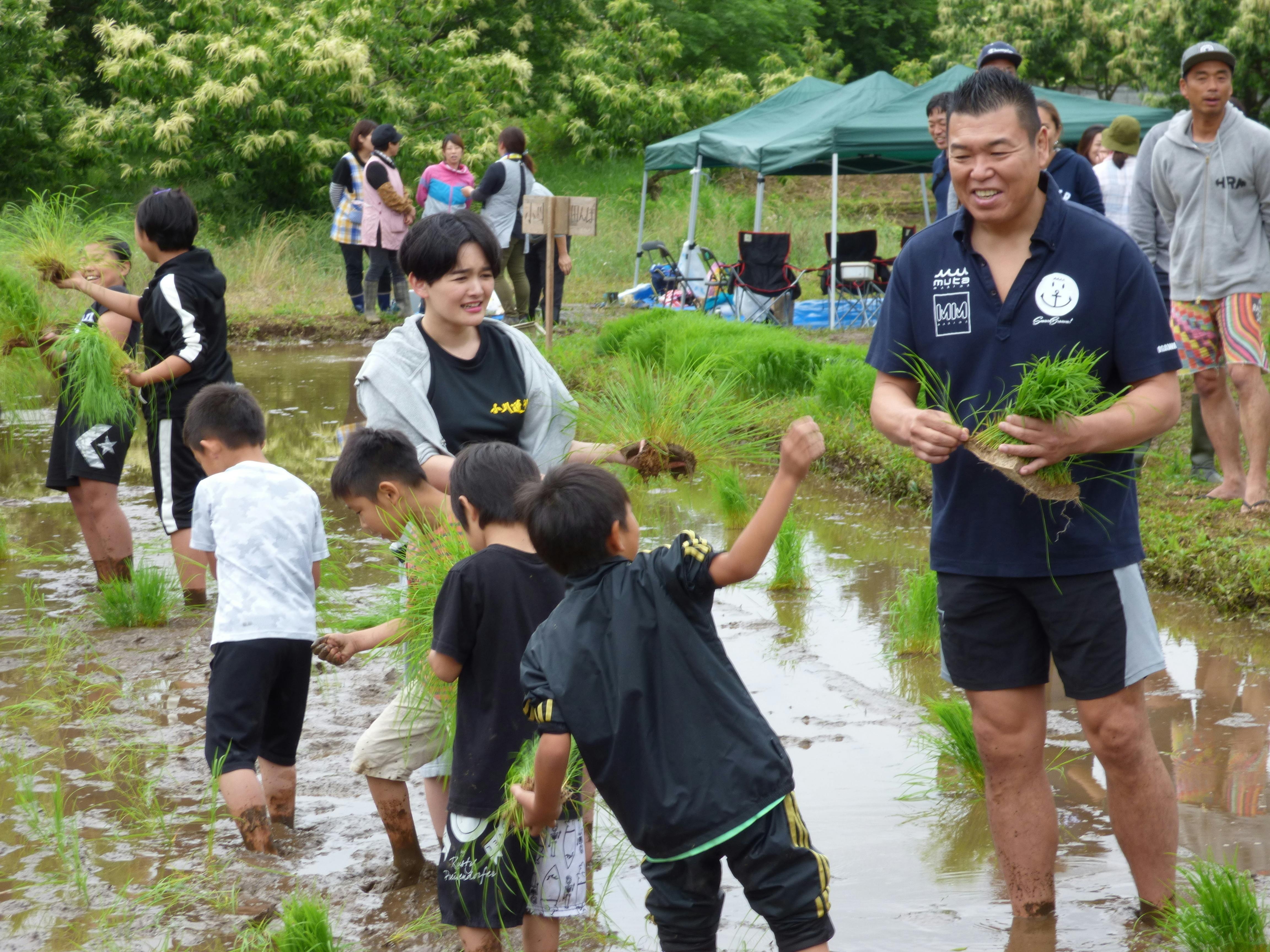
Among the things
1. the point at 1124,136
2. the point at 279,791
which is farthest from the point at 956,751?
the point at 1124,136

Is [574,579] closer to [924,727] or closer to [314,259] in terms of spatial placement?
[924,727]

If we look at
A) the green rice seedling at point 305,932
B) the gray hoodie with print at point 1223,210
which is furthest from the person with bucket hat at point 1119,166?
the green rice seedling at point 305,932

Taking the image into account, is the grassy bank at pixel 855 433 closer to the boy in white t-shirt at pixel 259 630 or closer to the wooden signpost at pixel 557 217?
the wooden signpost at pixel 557 217

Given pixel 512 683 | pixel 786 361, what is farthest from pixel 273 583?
pixel 786 361

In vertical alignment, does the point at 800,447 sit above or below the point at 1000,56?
below

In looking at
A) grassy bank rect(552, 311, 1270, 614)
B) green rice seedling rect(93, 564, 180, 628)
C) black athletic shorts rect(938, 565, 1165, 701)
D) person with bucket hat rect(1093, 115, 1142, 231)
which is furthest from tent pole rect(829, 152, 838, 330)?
black athletic shorts rect(938, 565, 1165, 701)

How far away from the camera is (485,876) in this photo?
2.81 meters

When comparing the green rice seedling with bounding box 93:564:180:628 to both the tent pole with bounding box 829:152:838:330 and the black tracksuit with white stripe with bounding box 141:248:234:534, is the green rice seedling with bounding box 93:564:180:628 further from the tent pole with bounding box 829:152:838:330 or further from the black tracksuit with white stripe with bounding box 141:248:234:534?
the tent pole with bounding box 829:152:838:330

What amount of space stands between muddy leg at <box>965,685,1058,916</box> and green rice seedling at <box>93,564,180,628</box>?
3898 millimetres

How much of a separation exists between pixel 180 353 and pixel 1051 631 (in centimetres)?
381

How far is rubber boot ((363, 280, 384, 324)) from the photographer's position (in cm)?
1522

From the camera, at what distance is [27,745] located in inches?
177

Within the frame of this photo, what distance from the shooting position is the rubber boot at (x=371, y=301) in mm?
15219

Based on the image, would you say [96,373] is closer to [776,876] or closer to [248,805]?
[248,805]
